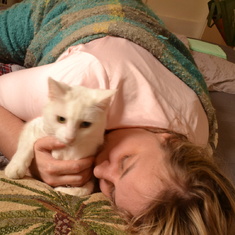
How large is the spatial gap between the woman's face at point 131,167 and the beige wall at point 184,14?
326 centimetres

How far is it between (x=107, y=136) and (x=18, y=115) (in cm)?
32

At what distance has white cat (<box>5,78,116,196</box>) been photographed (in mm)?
616

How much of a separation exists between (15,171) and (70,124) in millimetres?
197

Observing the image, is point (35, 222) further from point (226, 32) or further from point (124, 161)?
point (226, 32)

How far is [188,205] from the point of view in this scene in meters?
0.63

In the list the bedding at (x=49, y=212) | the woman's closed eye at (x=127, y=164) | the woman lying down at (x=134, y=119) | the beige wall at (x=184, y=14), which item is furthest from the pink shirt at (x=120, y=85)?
the beige wall at (x=184, y=14)

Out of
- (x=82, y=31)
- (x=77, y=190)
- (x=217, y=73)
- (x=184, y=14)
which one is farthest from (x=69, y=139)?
(x=184, y=14)

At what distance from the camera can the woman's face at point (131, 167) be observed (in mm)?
636

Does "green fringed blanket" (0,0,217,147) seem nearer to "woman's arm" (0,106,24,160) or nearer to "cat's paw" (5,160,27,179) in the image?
"woman's arm" (0,106,24,160)

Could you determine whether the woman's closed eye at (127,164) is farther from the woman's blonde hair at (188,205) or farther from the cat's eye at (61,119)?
the cat's eye at (61,119)

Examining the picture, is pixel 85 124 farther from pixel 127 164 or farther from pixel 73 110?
pixel 127 164

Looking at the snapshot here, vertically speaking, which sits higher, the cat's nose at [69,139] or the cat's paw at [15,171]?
the cat's nose at [69,139]

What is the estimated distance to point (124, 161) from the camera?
715 mm

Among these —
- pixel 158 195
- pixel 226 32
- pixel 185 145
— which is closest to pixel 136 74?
pixel 185 145
